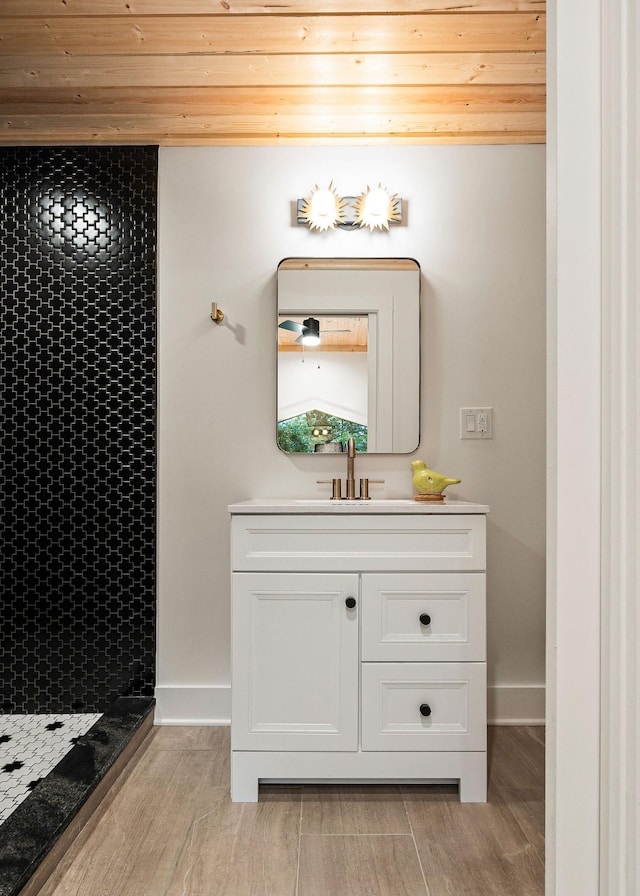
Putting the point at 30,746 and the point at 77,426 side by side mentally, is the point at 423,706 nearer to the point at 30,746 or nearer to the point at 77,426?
the point at 30,746

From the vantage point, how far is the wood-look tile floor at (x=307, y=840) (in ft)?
5.22

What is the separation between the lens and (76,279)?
2596mm

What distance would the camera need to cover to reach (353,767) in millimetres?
1997

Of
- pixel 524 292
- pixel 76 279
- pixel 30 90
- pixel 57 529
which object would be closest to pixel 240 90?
pixel 30 90

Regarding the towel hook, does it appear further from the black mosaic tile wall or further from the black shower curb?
the black shower curb

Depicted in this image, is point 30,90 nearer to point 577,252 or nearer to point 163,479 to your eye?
point 163,479

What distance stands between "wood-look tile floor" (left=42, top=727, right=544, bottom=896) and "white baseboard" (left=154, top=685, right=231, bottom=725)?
316 mm

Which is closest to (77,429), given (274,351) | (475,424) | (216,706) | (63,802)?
(274,351)

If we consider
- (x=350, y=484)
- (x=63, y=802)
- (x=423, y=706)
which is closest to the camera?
(x=63, y=802)

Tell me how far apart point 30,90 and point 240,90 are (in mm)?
751

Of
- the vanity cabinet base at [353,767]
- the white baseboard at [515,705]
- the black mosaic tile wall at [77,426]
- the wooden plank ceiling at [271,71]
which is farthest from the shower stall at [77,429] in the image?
the white baseboard at [515,705]

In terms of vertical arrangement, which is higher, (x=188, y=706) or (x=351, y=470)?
(x=351, y=470)

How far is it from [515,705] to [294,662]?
111cm

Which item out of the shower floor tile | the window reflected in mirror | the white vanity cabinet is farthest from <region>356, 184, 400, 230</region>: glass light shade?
the shower floor tile
